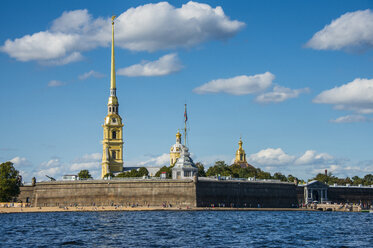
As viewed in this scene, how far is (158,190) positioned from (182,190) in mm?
4490

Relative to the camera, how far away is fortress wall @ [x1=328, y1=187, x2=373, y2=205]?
14800cm

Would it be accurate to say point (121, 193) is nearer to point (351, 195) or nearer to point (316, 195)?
point (316, 195)

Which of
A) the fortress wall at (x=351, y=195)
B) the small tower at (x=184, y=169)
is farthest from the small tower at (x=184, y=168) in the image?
the fortress wall at (x=351, y=195)

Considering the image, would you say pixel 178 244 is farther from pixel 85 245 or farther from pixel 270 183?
pixel 270 183

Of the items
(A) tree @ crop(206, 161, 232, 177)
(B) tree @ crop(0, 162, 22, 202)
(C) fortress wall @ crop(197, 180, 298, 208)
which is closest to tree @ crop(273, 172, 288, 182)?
(A) tree @ crop(206, 161, 232, 177)

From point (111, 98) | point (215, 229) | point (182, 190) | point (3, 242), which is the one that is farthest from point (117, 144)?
point (3, 242)

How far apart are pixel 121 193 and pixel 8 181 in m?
22.4

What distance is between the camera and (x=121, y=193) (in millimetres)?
122312

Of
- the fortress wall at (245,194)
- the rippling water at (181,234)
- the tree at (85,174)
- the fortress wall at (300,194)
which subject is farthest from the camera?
the tree at (85,174)

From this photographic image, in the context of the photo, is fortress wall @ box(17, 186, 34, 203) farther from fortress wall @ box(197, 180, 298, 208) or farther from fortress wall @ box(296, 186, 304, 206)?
fortress wall @ box(296, 186, 304, 206)

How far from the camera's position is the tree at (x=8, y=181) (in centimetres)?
12700

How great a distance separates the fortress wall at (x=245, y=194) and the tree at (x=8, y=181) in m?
36.1

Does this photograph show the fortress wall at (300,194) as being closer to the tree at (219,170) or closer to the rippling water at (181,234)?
the tree at (219,170)

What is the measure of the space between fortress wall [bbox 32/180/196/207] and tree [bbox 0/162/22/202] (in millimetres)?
6134
